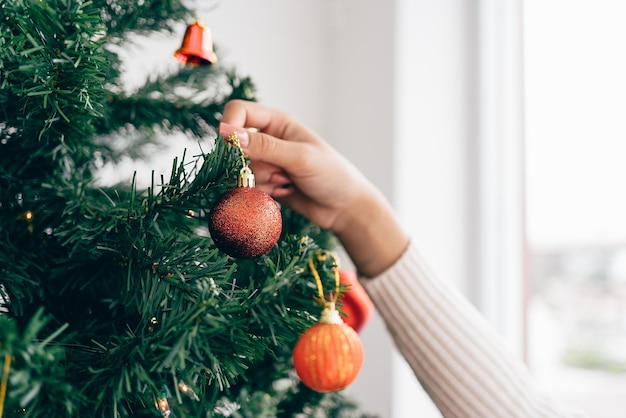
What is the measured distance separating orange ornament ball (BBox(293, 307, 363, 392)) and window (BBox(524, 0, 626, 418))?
921 mm

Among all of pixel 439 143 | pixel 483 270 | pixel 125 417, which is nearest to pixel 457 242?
pixel 483 270

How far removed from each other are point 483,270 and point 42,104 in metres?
1.03

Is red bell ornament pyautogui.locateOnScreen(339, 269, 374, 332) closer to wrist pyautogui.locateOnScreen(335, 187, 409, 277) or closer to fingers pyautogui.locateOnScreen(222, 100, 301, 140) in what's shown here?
wrist pyautogui.locateOnScreen(335, 187, 409, 277)

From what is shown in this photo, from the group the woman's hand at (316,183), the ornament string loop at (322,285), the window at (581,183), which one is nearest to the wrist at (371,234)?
the woman's hand at (316,183)

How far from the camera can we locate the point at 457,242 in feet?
3.94

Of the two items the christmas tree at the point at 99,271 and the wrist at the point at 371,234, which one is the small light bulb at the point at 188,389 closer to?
the christmas tree at the point at 99,271

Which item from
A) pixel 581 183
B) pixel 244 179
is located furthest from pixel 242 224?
Result: pixel 581 183

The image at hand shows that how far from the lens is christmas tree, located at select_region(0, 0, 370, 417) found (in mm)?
304

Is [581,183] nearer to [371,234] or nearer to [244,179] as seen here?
[371,234]

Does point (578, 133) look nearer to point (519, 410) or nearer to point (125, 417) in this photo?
point (519, 410)

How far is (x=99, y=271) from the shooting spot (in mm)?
406

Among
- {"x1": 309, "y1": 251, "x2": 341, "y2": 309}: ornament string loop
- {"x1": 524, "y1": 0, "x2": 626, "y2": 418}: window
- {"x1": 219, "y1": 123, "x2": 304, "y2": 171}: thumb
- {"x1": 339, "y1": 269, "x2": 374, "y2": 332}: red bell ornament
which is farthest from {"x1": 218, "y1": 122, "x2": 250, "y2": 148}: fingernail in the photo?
{"x1": 524, "y1": 0, "x2": 626, "y2": 418}: window

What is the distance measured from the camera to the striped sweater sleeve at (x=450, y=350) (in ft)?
1.93

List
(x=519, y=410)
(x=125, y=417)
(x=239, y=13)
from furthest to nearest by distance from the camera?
(x=239, y=13) < (x=519, y=410) < (x=125, y=417)
